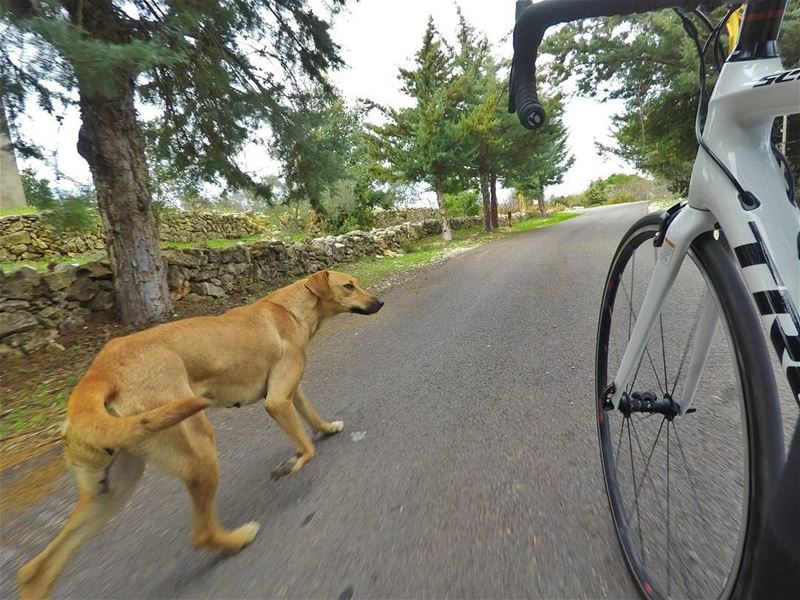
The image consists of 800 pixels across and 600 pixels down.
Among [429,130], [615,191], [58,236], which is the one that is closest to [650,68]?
[429,130]

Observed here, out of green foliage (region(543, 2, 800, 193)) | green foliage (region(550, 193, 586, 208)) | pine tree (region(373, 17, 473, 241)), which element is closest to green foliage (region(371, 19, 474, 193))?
pine tree (region(373, 17, 473, 241))

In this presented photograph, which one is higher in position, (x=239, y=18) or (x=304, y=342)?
(x=239, y=18)

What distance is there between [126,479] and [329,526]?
37.4 inches

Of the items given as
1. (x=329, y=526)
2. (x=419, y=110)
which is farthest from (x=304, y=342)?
(x=419, y=110)

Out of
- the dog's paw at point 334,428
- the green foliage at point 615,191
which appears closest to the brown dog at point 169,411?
the dog's paw at point 334,428

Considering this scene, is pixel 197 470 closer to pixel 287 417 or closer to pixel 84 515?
pixel 84 515

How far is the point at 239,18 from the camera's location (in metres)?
6.14

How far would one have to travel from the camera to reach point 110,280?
6.44 metres

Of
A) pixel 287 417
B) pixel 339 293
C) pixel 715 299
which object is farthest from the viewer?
pixel 339 293

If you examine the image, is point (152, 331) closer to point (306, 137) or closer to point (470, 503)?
point (470, 503)

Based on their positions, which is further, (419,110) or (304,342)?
(419,110)

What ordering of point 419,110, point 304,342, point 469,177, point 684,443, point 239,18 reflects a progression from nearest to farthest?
point 684,443 → point 304,342 → point 239,18 → point 419,110 → point 469,177

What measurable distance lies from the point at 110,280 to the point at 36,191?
6.92 feet

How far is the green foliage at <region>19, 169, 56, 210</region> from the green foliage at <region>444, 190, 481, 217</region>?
27.4 metres
